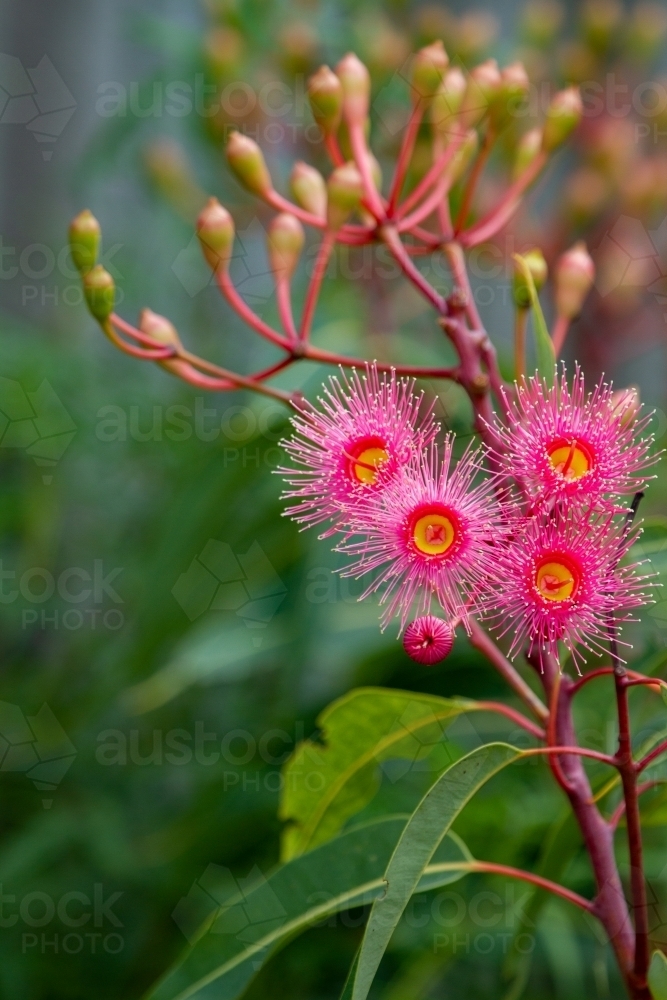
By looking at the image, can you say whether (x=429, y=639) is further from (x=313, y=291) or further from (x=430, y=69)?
(x=430, y=69)

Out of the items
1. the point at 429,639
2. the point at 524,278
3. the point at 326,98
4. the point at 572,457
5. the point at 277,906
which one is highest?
the point at 326,98

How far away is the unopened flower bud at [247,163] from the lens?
2.41 feet

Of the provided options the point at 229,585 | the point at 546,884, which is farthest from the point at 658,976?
the point at 229,585

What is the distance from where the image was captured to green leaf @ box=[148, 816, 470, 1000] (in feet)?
2.23

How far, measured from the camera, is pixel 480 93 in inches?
31.0

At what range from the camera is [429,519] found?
554 millimetres

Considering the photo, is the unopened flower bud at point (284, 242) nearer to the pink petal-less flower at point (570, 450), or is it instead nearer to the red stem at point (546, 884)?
the pink petal-less flower at point (570, 450)

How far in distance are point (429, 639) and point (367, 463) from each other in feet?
0.40

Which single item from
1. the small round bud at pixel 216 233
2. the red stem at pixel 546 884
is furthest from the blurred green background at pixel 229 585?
the small round bud at pixel 216 233

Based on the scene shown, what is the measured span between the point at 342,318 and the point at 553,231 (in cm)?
31

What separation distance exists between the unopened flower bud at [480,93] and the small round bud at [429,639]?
458mm

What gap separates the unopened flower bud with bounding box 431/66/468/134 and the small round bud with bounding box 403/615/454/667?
1.42 feet

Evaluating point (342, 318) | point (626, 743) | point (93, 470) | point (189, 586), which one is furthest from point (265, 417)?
point (93, 470)

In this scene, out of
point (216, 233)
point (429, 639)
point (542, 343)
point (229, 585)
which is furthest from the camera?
point (229, 585)
